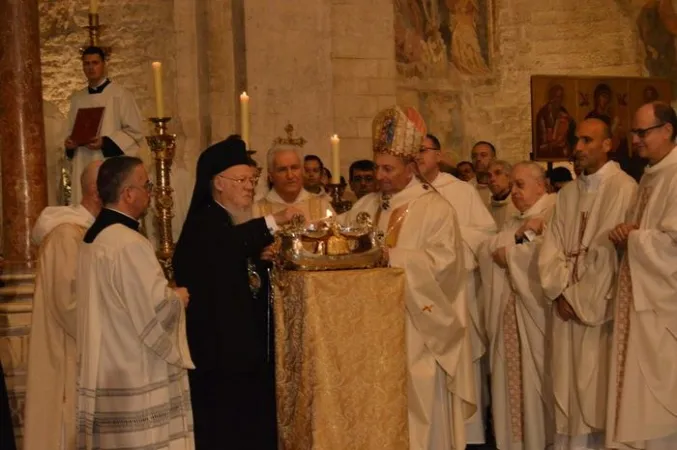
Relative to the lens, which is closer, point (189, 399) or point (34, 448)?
point (189, 399)

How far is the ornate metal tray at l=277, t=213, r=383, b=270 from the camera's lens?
5816 millimetres

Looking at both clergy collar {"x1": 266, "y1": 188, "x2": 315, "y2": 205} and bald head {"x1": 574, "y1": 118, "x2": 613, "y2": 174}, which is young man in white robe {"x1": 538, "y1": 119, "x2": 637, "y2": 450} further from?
clergy collar {"x1": 266, "y1": 188, "x2": 315, "y2": 205}

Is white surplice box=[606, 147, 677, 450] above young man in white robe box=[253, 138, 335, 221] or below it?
below

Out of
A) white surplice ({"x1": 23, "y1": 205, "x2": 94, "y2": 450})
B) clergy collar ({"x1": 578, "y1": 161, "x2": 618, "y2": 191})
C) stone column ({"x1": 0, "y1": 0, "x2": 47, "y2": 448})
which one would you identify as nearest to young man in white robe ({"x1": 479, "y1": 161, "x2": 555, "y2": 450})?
clergy collar ({"x1": 578, "y1": 161, "x2": 618, "y2": 191})

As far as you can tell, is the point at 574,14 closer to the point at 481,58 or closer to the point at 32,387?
the point at 481,58

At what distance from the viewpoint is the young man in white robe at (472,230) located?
8.32 m

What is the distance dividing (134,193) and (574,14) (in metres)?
10.8

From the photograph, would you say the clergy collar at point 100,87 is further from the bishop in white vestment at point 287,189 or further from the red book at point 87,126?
the bishop in white vestment at point 287,189

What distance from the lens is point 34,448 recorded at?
6668 millimetres

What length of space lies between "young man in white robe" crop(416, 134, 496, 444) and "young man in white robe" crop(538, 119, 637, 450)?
1015mm

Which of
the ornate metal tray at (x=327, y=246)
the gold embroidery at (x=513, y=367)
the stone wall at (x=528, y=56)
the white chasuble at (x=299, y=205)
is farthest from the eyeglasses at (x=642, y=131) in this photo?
the stone wall at (x=528, y=56)

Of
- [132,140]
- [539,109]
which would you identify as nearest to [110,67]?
[132,140]

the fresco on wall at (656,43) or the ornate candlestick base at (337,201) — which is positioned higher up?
the fresco on wall at (656,43)

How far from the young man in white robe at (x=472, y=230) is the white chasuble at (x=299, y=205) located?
1058mm
